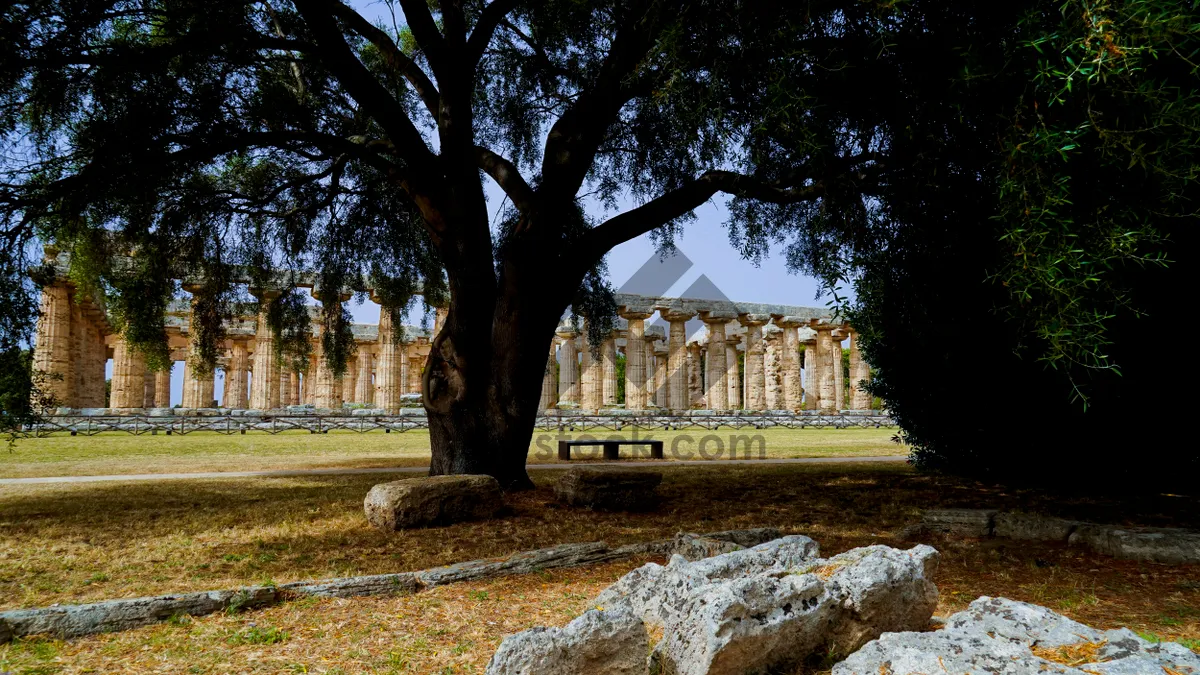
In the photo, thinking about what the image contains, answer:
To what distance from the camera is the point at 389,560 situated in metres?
6.06

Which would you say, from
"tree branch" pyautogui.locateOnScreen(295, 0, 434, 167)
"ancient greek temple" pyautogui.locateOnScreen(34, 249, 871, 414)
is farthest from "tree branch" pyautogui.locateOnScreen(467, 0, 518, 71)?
"ancient greek temple" pyautogui.locateOnScreen(34, 249, 871, 414)

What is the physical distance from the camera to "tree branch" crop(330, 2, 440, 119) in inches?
365

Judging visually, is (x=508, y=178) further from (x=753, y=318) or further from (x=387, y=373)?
(x=753, y=318)

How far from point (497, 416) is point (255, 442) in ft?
53.9

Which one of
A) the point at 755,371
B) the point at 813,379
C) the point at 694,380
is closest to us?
the point at 755,371

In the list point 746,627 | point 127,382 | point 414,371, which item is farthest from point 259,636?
point 414,371

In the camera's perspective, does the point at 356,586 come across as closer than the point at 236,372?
Yes

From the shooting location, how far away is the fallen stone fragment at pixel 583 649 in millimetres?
2832

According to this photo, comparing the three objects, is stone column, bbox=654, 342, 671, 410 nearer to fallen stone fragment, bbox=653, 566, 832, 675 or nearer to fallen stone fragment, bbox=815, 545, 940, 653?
fallen stone fragment, bbox=815, 545, 940, 653

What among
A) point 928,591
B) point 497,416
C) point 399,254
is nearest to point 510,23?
point 399,254

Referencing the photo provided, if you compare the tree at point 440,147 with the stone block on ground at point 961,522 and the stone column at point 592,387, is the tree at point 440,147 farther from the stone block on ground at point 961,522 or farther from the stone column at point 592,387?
the stone column at point 592,387

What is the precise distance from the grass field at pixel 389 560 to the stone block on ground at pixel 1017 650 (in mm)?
1687

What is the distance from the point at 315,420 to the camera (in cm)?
2852

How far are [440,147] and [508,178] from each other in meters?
1.03
